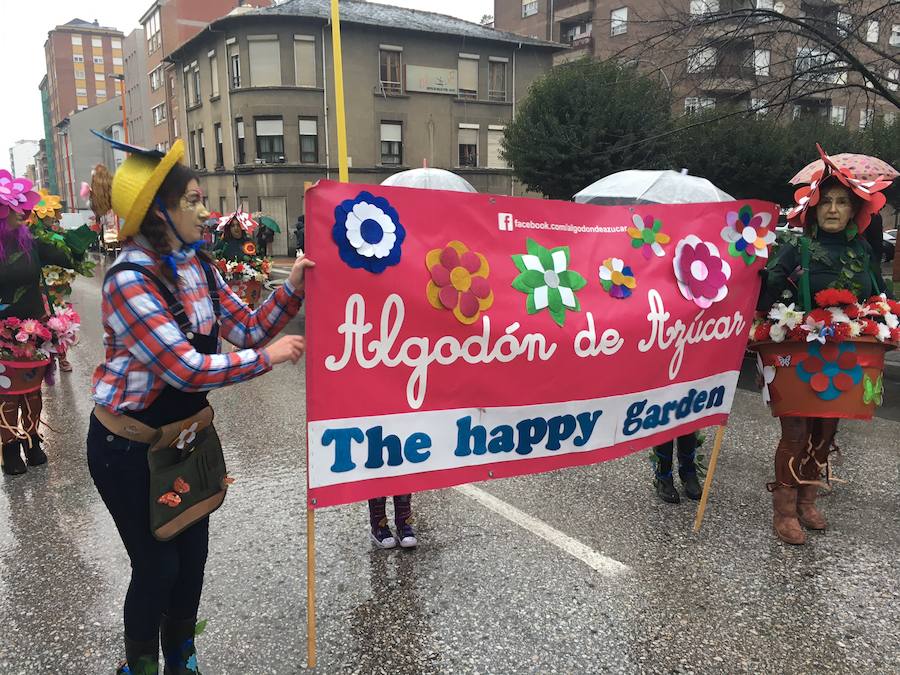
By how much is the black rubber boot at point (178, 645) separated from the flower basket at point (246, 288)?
23.6 feet

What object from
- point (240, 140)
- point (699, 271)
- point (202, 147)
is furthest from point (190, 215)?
point (202, 147)

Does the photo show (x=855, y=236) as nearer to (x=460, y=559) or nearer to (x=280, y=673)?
(x=460, y=559)

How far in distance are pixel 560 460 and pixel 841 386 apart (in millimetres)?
1708

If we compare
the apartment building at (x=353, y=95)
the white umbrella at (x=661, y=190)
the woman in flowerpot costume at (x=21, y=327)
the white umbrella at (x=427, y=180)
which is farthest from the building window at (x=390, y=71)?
the white umbrella at (x=427, y=180)

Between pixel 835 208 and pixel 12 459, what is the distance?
→ 5.60 metres

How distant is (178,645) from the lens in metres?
2.30

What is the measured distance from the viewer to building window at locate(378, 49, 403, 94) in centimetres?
3070

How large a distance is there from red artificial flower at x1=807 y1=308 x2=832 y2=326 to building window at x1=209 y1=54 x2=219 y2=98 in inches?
1343

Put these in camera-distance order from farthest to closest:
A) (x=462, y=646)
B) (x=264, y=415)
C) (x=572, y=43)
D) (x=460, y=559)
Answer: (x=572, y=43) < (x=264, y=415) < (x=460, y=559) < (x=462, y=646)

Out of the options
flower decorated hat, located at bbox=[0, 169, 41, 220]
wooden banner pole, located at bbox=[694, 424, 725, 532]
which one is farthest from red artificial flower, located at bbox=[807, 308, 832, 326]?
flower decorated hat, located at bbox=[0, 169, 41, 220]

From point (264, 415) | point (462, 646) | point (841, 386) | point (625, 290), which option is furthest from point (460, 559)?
point (264, 415)

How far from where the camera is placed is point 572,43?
125 feet

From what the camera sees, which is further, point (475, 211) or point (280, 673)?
point (475, 211)

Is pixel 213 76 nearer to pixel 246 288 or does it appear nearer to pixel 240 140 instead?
pixel 240 140
